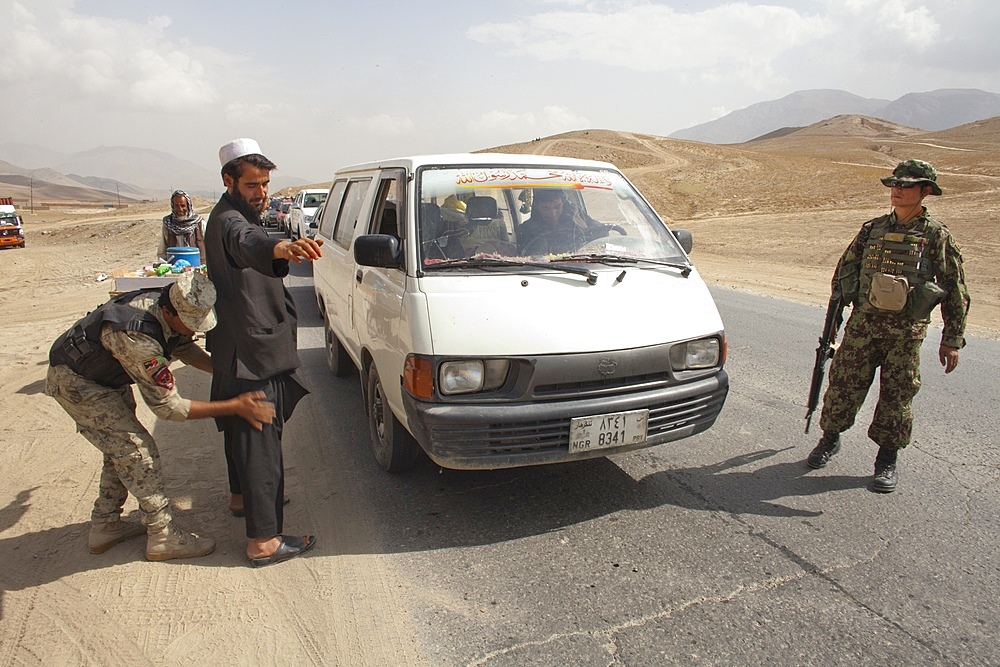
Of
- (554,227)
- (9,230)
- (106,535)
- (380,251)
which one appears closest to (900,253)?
(554,227)

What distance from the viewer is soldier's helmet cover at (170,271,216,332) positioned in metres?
2.83

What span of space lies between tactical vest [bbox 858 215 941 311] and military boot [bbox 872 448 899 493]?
33.7 inches

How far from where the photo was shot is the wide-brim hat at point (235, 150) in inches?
119

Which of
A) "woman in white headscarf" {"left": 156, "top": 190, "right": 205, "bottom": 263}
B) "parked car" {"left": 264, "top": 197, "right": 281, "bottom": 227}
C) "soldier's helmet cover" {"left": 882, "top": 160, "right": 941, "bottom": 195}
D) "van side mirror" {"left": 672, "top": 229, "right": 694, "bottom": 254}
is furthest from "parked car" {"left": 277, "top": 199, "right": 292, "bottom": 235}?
"soldier's helmet cover" {"left": 882, "top": 160, "right": 941, "bottom": 195}

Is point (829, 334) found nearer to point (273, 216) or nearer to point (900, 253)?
point (900, 253)

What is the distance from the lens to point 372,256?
3.79 metres

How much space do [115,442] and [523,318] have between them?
6.44ft

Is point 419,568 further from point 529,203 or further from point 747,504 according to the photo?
point 529,203

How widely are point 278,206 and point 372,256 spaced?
25.1 metres

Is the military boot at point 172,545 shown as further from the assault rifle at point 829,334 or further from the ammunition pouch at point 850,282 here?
the ammunition pouch at point 850,282

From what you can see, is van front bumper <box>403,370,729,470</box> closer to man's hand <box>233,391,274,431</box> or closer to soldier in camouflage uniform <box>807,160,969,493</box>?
man's hand <box>233,391,274,431</box>

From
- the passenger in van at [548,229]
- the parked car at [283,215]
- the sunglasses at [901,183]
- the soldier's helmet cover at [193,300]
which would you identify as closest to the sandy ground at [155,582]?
the soldier's helmet cover at [193,300]

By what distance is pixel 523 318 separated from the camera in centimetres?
335

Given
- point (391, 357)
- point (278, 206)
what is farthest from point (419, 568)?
point (278, 206)
